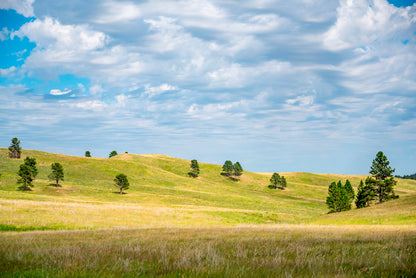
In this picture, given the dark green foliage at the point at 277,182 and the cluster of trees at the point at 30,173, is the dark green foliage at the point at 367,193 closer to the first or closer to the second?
the dark green foliage at the point at 277,182

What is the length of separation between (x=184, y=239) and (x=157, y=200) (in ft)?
233

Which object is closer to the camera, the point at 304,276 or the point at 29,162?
the point at 304,276

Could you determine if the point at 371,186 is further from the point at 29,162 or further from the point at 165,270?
the point at 29,162

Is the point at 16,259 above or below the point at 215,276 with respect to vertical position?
below

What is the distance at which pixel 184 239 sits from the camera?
11.1m

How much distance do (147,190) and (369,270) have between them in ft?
333

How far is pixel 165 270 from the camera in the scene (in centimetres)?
543

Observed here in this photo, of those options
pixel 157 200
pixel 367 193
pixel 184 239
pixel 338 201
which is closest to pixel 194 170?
pixel 157 200

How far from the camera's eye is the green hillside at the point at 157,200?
34188 millimetres

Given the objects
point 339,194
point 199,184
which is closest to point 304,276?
point 339,194

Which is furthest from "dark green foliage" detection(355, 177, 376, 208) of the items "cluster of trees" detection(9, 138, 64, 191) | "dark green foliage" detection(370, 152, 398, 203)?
"cluster of trees" detection(9, 138, 64, 191)

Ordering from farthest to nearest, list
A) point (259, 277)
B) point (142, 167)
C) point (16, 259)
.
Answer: point (142, 167)
point (16, 259)
point (259, 277)

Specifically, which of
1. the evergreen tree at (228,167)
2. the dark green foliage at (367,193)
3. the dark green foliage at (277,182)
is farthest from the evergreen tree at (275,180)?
the dark green foliage at (367,193)

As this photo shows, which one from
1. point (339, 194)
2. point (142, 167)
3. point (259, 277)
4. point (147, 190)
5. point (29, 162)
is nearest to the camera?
point (259, 277)
